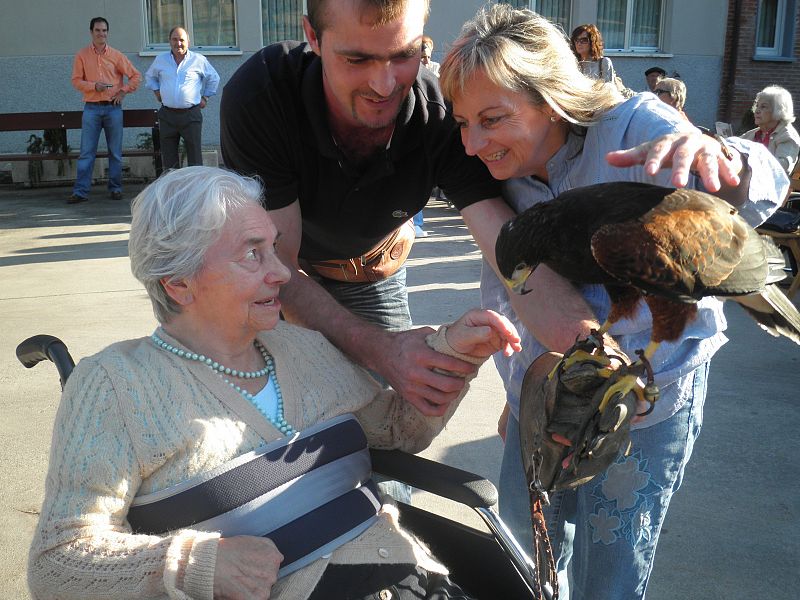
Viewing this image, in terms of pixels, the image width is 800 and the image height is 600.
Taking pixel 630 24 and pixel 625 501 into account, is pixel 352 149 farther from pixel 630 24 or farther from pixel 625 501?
pixel 630 24

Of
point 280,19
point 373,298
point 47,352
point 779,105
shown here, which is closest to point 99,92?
point 280,19

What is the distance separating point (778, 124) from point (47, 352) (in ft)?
25.4

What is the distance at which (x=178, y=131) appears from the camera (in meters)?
10.9

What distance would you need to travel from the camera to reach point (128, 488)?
68.8 inches

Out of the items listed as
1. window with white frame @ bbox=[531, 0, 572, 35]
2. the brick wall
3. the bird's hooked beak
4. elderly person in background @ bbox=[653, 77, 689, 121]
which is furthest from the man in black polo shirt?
the brick wall

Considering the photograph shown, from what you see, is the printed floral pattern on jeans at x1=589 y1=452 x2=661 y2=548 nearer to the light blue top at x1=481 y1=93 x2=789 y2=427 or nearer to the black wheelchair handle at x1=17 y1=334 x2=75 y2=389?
the light blue top at x1=481 y1=93 x2=789 y2=427

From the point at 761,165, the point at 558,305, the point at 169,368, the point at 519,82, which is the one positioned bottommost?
the point at 169,368

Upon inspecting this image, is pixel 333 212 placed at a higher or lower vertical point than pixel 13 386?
higher

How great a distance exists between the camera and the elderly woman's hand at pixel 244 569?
1.67 metres

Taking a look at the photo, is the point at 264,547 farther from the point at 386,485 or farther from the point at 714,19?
the point at 714,19

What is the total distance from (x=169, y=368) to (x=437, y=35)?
1337 cm

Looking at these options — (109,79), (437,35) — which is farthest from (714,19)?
(109,79)

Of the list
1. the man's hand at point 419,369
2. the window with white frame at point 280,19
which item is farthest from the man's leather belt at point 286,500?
the window with white frame at point 280,19

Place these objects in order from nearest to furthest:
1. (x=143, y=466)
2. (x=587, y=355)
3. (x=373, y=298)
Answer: (x=587, y=355), (x=143, y=466), (x=373, y=298)
